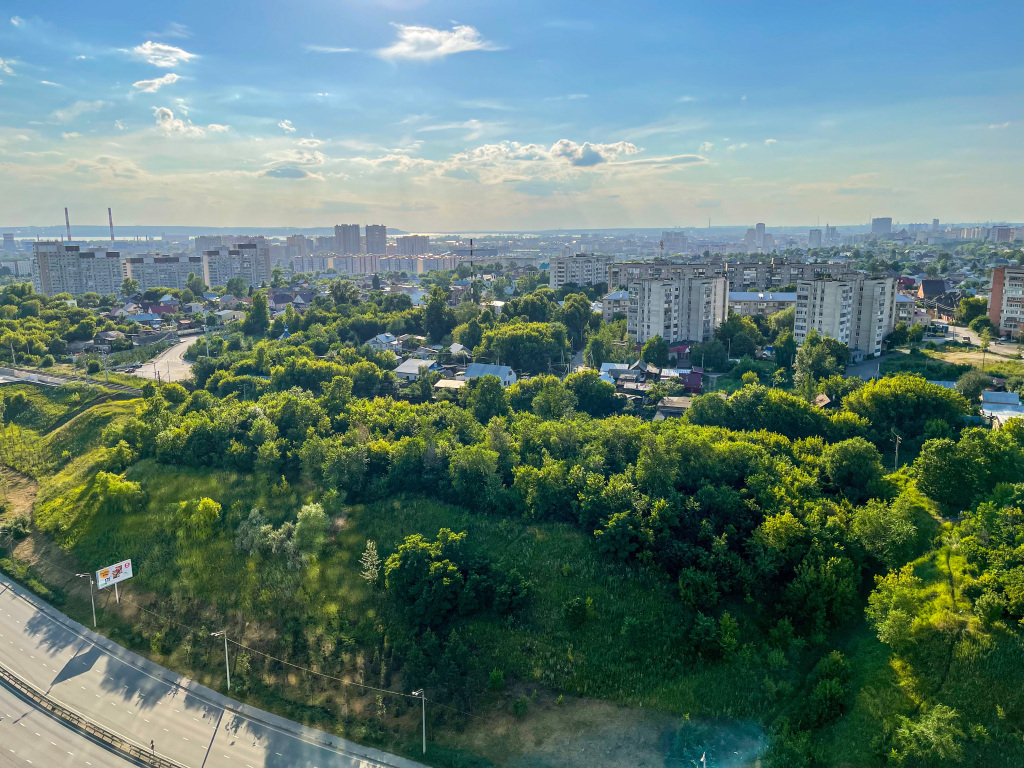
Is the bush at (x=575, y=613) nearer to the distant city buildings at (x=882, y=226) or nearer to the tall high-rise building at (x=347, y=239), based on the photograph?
the tall high-rise building at (x=347, y=239)

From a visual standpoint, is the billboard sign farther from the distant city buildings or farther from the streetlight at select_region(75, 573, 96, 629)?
the distant city buildings

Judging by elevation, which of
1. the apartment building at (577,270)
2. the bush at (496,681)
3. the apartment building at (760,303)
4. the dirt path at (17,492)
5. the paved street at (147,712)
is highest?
the apartment building at (577,270)

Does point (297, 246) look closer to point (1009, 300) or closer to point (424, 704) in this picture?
point (1009, 300)

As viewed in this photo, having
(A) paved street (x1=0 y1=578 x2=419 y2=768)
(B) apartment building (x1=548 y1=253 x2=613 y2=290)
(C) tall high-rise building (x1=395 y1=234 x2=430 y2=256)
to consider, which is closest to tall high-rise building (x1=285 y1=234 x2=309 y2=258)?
(C) tall high-rise building (x1=395 y1=234 x2=430 y2=256)

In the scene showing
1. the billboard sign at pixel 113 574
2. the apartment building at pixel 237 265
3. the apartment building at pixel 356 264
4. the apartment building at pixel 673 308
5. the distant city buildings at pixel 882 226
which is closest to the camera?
the billboard sign at pixel 113 574

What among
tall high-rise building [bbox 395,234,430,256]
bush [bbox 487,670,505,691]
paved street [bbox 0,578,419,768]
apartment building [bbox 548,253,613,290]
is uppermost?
tall high-rise building [bbox 395,234,430,256]

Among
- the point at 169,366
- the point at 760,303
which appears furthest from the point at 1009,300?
the point at 169,366

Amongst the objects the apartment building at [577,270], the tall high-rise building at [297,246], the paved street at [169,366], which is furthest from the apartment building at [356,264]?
the paved street at [169,366]

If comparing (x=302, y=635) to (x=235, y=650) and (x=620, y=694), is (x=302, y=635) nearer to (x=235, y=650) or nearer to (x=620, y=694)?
(x=235, y=650)
